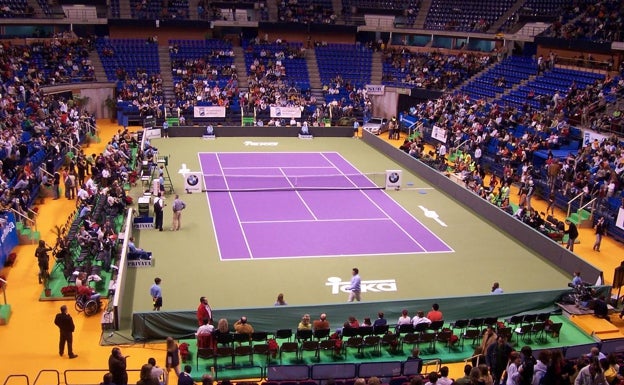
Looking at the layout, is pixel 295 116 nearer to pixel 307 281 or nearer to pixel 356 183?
pixel 356 183

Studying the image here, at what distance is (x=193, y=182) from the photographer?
30.4 meters

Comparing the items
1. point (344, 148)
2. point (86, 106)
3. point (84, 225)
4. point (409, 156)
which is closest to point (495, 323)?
point (84, 225)

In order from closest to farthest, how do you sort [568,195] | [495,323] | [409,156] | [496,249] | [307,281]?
[495,323] < [307,281] < [496,249] < [568,195] < [409,156]

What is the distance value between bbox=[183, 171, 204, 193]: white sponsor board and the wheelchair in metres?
12.6

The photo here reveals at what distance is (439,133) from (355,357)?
2792cm

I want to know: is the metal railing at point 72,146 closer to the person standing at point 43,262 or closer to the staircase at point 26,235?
the staircase at point 26,235

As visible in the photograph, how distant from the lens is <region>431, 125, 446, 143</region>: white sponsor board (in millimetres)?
41537

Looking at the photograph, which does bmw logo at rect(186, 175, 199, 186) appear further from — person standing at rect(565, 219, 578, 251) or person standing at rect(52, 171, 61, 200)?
person standing at rect(565, 219, 578, 251)

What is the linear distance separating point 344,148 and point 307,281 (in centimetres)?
2284

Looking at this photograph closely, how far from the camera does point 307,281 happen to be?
2092cm

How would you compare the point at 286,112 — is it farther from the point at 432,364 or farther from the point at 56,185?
the point at 432,364

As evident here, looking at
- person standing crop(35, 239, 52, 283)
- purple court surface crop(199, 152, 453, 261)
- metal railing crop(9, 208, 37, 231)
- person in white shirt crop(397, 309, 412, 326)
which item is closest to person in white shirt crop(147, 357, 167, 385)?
person in white shirt crop(397, 309, 412, 326)

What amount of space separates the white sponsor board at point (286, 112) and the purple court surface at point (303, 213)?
38.0ft

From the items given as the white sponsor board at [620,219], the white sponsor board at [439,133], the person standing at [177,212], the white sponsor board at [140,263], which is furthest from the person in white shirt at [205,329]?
the white sponsor board at [439,133]
